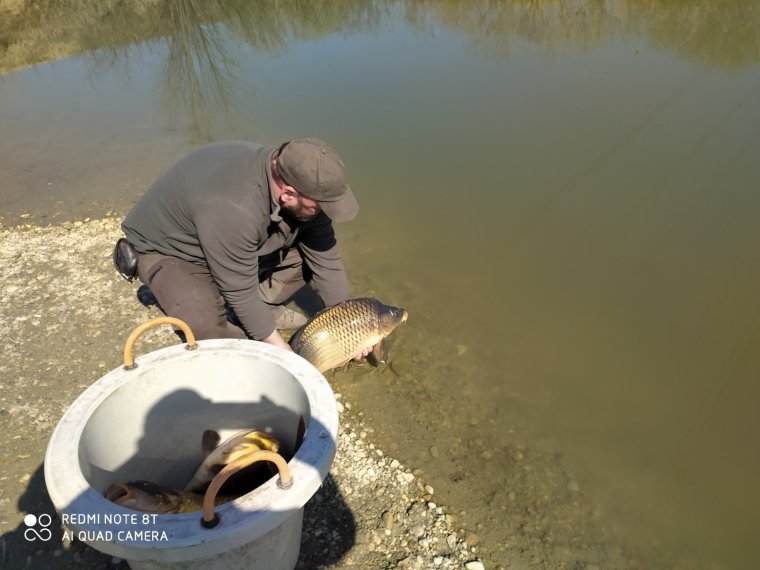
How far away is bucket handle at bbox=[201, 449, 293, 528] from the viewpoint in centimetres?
144

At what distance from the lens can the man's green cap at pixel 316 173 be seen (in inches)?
93.7

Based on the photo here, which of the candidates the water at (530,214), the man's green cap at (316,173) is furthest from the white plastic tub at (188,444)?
the water at (530,214)

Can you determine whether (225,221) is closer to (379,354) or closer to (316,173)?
(316,173)

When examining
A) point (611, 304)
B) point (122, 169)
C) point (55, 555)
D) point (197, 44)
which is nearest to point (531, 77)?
point (611, 304)

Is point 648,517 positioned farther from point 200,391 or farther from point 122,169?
point 122,169

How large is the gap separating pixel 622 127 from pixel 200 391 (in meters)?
5.17

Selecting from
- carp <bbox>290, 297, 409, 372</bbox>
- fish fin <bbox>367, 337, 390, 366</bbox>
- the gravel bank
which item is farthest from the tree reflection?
carp <bbox>290, 297, 409, 372</bbox>

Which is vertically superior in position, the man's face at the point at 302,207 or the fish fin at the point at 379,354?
the man's face at the point at 302,207

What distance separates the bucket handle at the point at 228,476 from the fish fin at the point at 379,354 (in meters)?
1.76

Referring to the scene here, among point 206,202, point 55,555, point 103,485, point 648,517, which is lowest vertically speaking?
point 648,517

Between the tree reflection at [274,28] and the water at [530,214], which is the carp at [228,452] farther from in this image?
the tree reflection at [274,28]

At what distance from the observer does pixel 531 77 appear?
7332 millimetres

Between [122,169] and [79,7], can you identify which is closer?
[122,169]

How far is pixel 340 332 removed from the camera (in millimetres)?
2973
